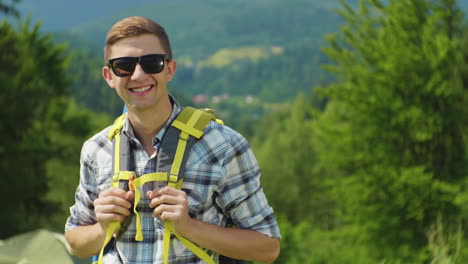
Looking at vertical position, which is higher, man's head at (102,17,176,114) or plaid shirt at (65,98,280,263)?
man's head at (102,17,176,114)

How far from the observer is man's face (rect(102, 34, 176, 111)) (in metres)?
1.89

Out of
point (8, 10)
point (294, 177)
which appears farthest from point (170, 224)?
point (294, 177)

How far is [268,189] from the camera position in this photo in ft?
152

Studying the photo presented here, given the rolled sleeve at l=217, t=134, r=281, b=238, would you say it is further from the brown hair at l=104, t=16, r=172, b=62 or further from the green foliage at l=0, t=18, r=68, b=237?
the green foliage at l=0, t=18, r=68, b=237

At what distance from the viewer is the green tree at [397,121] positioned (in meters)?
19.2

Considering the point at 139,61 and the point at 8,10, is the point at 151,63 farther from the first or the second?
the point at 8,10

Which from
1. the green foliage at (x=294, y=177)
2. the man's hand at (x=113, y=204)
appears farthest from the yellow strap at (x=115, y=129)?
the green foliage at (x=294, y=177)

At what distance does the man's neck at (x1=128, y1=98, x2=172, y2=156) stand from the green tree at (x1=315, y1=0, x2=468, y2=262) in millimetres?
17699

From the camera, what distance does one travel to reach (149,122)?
1950 millimetres

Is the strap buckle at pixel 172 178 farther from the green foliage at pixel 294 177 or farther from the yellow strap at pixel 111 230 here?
the green foliage at pixel 294 177

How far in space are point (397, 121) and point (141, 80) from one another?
62.8 ft

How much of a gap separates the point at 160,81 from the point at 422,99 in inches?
761

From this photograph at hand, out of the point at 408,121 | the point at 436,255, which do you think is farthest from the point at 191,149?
the point at 408,121

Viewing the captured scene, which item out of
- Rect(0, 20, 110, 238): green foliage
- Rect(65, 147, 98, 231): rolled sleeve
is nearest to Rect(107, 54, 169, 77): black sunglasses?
Rect(65, 147, 98, 231): rolled sleeve
